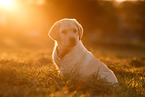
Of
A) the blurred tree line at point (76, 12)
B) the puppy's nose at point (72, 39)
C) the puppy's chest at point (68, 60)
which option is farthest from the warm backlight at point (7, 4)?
the puppy's chest at point (68, 60)

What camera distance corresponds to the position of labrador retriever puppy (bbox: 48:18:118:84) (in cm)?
476

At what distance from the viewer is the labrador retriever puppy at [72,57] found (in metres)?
4.76

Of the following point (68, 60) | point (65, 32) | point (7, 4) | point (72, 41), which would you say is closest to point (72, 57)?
point (68, 60)

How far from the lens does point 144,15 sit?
103ft

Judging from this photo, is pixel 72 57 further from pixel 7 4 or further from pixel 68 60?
pixel 7 4

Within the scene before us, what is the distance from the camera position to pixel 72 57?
477cm

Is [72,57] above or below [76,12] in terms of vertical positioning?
above

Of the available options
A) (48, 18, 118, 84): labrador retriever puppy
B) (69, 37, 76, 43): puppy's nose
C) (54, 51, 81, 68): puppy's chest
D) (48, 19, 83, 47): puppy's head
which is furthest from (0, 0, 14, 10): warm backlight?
(54, 51, 81, 68): puppy's chest

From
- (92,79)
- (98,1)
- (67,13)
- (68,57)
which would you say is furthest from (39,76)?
(98,1)

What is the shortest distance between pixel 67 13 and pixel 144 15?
12.4 meters

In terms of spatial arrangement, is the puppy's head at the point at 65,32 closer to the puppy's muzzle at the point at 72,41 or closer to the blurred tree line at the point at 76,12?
the puppy's muzzle at the point at 72,41

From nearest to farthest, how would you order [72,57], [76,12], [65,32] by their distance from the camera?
[72,57] < [65,32] < [76,12]

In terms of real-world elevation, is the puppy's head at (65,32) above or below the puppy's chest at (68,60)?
above

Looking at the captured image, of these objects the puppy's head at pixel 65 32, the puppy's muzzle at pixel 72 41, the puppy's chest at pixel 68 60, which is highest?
the puppy's head at pixel 65 32
